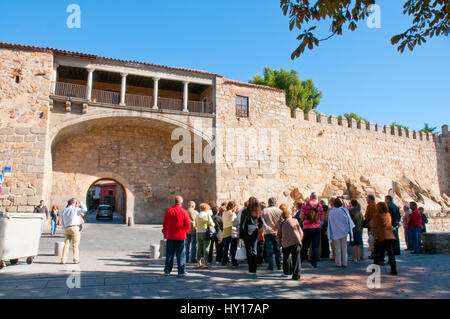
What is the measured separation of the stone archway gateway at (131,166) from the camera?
16.2 m

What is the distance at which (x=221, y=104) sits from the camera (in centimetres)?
1700

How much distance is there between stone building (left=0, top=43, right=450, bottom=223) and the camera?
13531 millimetres

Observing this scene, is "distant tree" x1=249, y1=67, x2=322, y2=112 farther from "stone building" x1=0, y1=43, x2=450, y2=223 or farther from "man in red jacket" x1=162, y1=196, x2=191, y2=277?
"man in red jacket" x1=162, y1=196, x2=191, y2=277

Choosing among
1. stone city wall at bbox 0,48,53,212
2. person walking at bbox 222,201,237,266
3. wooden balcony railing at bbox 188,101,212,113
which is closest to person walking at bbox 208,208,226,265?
person walking at bbox 222,201,237,266

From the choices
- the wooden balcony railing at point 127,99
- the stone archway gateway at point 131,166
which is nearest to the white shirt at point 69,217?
the stone archway gateway at point 131,166

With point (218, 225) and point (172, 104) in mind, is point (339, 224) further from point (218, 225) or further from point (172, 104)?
point (172, 104)

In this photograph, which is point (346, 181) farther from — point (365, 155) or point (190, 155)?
point (190, 155)

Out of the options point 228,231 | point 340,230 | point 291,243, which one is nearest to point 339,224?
point 340,230

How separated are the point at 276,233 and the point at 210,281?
175 centimetres

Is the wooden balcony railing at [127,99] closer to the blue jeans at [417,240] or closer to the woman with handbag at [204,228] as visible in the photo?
the woman with handbag at [204,228]

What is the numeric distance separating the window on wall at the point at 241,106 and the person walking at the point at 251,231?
11889 millimetres
